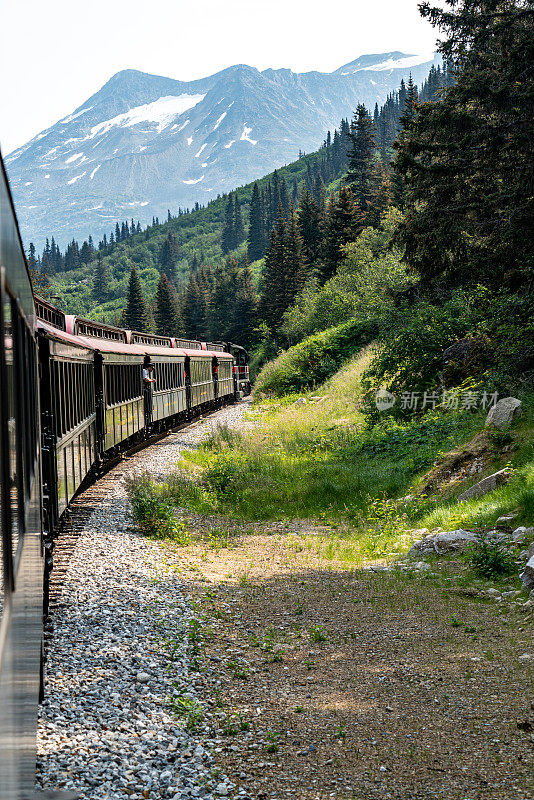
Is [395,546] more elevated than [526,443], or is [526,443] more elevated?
[526,443]

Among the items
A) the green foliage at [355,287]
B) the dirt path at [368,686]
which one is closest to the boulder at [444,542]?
the dirt path at [368,686]

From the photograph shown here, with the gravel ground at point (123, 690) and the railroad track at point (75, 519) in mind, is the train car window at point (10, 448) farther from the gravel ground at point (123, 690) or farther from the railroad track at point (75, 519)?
the railroad track at point (75, 519)

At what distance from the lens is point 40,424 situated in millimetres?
6969

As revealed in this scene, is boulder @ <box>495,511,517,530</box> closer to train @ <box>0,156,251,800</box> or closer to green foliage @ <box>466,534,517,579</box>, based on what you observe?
green foliage @ <box>466,534,517,579</box>

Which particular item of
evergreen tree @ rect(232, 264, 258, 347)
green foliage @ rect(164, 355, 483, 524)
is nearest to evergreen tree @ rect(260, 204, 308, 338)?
evergreen tree @ rect(232, 264, 258, 347)

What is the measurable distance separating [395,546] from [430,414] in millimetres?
7017

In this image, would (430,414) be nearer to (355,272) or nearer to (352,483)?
(352,483)

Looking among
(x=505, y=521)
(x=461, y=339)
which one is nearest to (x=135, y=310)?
(x=461, y=339)

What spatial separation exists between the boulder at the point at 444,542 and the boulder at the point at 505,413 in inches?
136

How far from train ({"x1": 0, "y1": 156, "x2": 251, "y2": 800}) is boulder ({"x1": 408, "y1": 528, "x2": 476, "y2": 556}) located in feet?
15.0

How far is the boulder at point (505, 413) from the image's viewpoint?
12453 mm

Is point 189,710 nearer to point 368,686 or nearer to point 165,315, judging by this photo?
point 368,686

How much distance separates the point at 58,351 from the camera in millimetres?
8969

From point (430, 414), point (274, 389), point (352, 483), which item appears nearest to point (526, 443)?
point (352, 483)
